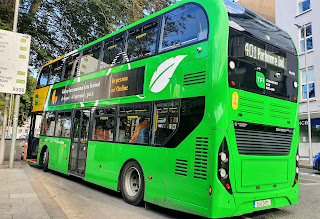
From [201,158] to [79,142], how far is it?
5246 millimetres

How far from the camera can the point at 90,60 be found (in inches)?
356

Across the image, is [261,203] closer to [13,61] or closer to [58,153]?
[58,153]

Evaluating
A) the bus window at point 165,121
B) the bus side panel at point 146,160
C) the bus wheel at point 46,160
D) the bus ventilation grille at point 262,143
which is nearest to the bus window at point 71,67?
the bus wheel at point 46,160

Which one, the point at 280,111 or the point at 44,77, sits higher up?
the point at 44,77

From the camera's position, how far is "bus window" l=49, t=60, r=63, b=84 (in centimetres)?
1113

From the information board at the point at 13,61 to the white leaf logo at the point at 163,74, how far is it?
259 inches

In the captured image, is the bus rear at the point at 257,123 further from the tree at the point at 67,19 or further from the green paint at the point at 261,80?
the tree at the point at 67,19

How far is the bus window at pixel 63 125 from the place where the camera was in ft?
31.8

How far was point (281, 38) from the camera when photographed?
608 centimetres

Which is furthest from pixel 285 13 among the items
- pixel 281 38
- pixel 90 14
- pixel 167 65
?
pixel 167 65

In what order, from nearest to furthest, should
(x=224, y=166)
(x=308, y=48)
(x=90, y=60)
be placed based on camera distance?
(x=224, y=166), (x=90, y=60), (x=308, y=48)

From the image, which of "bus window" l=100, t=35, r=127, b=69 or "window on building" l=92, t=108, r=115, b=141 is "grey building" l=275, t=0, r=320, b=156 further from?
"window on building" l=92, t=108, r=115, b=141

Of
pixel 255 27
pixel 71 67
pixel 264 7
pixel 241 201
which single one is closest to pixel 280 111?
pixel 255 27

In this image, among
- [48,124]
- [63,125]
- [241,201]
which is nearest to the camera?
[241,201]
